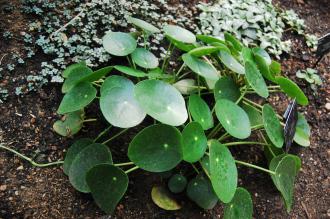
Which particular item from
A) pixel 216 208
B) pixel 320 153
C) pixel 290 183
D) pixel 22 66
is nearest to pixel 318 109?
pixel 320 153

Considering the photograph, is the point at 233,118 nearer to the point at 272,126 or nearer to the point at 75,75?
the point at 272,126

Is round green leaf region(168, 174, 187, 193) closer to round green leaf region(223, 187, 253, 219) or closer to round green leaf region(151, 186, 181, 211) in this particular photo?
round green leaf region(151, 186, 181, 211)

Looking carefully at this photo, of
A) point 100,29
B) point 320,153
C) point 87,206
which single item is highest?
point 100,29

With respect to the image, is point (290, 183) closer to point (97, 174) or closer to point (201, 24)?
point (97, 174)

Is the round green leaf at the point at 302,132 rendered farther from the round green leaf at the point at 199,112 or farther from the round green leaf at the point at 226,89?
the round green leaf at the point at 199,112

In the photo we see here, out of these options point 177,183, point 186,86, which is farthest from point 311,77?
point 177,183

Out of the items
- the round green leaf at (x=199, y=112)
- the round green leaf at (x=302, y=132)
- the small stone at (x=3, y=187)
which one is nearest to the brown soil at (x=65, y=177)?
the small stone at (x=3, y=187)

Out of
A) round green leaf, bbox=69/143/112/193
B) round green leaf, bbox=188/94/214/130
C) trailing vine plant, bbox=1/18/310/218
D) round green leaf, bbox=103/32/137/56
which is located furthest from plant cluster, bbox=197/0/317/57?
round green leaf, bbox=69/143/112/193

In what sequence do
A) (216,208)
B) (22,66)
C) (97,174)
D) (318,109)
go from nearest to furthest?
(97,174)
(216,208)
(22,66)
(318,109)
